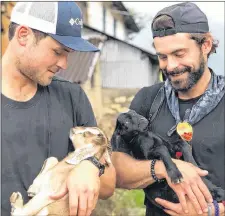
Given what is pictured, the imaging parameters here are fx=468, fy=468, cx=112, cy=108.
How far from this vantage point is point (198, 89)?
12.5ft

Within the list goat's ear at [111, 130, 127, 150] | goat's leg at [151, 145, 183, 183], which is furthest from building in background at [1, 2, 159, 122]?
goat's leg at [151, 145, 183, 183]

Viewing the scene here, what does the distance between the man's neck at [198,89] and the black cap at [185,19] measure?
38 cm

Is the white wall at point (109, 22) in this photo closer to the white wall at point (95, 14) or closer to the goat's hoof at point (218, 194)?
the white wall at point (95, 14)

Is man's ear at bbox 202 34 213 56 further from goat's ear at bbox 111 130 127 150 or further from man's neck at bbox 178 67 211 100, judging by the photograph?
goat's ear at bbox 111 130 127 150

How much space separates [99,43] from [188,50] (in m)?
15.7

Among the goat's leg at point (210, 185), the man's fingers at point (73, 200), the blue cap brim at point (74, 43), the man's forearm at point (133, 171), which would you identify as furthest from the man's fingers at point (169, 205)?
the blue cap brim at point (74, 43)

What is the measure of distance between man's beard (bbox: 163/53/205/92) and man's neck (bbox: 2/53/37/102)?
1.15 meters

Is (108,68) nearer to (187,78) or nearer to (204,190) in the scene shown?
(187,78)

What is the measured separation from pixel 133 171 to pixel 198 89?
33.4 inches

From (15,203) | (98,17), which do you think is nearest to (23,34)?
(15,203)

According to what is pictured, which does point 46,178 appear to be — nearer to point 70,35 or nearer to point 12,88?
point 12,88

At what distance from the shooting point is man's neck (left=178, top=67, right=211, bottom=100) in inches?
149

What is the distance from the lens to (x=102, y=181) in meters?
3.25

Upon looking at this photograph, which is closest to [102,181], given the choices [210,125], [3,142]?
[3,142]
